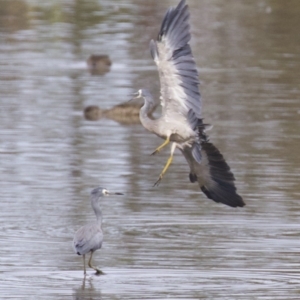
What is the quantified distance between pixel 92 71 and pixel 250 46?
593 cm

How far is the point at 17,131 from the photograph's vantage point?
59.6 ft

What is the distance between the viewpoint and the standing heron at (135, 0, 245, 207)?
34.4ft

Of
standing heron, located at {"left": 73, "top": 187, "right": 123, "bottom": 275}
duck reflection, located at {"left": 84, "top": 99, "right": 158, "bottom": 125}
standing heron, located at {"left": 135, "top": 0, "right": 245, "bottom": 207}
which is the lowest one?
duck reflection, located at {"left": 84, "top": 99, "right": 158, "bottom": 125}

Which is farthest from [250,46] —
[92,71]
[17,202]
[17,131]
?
[17,202]

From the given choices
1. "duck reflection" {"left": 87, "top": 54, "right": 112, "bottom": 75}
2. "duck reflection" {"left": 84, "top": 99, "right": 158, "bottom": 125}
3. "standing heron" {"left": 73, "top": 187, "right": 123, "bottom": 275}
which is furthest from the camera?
"duck reflection" {"left": 87, "top": 54, "right": 112, "bottom": 75}

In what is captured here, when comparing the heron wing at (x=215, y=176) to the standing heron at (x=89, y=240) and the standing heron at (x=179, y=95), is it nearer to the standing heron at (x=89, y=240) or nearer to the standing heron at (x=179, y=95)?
the standing heron at (x=179, y=95)

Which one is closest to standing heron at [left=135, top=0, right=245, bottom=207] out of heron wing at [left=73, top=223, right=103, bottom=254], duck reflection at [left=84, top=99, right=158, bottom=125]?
heron wing at [left=73, top=223, right=103, bottom=254]

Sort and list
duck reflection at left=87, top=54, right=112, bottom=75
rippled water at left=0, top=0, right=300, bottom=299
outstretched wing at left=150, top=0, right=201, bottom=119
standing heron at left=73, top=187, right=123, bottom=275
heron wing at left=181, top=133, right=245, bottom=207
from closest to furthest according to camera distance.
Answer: rippled water at left=0, top=0, right=300, bottom=299, standing heron at left=73, top=187, right=123, bottom=275, outstretched wing at left=150, top=0, right=201, bottom=119, heron wing at left=181, top=133, right=245, bottom=207, duck reflection at left=87, top=54, right=112, bottom=75

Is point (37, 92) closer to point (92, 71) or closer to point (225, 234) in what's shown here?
point (92, 71)

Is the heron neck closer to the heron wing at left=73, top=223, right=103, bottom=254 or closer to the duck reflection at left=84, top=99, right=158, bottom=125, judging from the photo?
the heron wing at left=73, top=223, right=103, bottom=254

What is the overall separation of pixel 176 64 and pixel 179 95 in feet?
0.88

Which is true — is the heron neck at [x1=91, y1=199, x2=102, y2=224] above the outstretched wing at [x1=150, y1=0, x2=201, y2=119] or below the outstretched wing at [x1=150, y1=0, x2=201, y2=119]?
below

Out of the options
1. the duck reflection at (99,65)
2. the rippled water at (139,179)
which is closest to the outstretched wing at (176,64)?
the rippled water at (139,179)

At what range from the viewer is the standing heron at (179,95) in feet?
34.4
